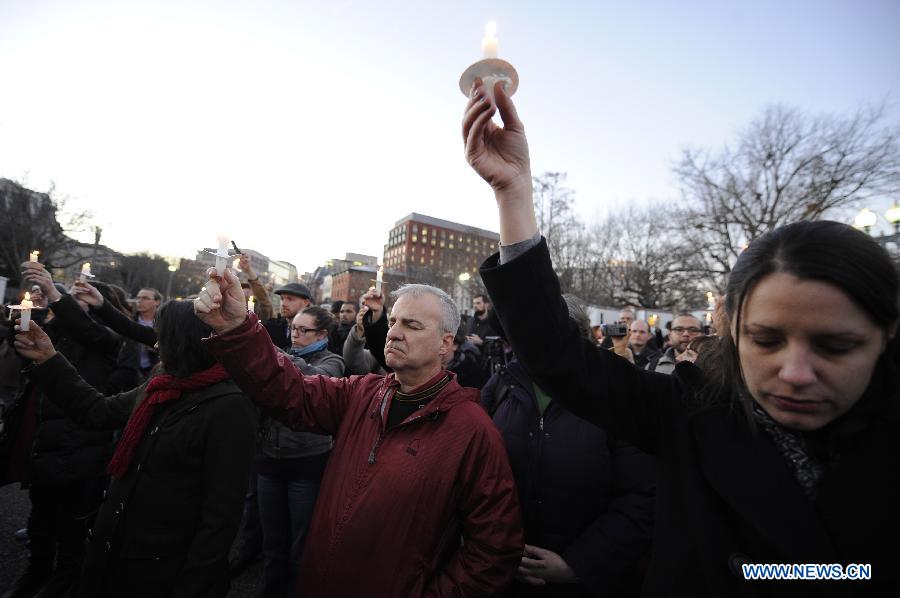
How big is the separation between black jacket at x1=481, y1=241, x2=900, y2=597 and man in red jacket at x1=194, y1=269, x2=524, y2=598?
2.74ft

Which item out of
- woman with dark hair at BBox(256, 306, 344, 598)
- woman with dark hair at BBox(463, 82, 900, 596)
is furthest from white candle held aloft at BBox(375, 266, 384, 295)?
woman with dark hair at BBox(463, 82, 900, 596)

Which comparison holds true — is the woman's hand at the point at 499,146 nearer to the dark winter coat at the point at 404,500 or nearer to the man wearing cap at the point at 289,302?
the dark winter coat at the point at 404,500

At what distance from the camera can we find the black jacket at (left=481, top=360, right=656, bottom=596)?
1.99m

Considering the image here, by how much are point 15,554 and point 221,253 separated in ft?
15.5

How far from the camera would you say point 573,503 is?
2.11 metres

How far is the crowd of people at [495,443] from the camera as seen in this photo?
981 millimetres

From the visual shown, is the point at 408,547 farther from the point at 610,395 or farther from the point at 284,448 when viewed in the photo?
the point at 284,448

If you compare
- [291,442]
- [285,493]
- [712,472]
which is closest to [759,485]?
[712,472]

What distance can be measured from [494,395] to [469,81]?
2169 mm

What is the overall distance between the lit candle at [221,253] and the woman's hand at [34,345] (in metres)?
2.12

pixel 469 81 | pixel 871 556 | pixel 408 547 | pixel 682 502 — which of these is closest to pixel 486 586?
pixel 408 547

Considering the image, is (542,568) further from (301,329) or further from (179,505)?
(301,329)

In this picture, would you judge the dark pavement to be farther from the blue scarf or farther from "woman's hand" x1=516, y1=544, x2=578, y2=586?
"woman's hand" x1=516, y1=544, x2=578, y2=586

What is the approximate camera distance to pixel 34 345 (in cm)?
271
